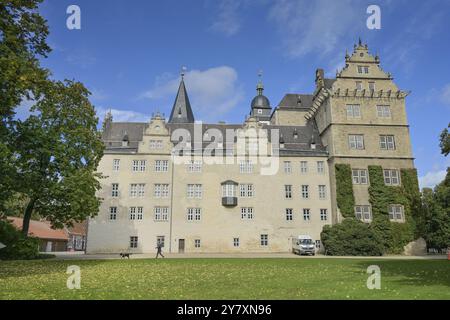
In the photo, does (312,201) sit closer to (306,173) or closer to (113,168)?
(306,173)

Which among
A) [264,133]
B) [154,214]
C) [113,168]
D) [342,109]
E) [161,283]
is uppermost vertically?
[342,109]

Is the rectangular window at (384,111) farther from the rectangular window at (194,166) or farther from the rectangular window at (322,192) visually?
the rectangular window at (194,166)

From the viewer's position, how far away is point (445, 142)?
1576 cm

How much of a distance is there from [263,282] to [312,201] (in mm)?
30489

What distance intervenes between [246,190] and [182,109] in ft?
60.5

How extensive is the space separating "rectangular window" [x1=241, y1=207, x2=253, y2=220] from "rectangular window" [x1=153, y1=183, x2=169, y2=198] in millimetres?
9070

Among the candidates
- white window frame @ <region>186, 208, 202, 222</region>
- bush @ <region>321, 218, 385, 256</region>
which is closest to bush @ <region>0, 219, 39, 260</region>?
white window frame @ <region>186, 208, 202, 222</region>

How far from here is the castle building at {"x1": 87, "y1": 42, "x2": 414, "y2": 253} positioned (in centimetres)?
4097

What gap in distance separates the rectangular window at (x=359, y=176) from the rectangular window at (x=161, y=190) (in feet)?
71.7

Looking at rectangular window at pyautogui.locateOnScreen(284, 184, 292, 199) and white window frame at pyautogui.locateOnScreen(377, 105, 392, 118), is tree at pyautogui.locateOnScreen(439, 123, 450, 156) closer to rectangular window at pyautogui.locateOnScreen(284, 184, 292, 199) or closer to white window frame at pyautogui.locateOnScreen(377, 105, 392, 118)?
rectangular window at pyautogui.locateOnScreen(284, 184, 292, 199)

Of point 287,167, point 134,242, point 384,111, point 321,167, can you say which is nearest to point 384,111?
point 384,111

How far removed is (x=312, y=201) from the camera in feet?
140

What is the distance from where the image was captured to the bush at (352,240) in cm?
3578
